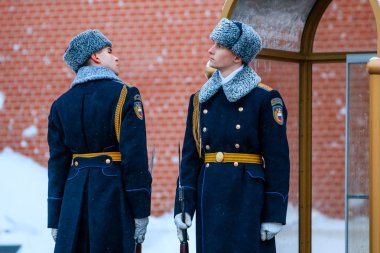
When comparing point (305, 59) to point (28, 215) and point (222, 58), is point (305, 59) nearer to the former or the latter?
point (222, 58)

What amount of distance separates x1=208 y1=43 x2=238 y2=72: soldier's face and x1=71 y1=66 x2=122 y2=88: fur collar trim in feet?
1.97

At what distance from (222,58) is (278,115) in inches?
17.4

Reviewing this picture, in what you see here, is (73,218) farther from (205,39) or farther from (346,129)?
(205,39)

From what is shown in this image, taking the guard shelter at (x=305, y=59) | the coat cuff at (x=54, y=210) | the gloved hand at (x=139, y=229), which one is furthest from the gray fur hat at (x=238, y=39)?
the coat cuff at (x=54, y=210)

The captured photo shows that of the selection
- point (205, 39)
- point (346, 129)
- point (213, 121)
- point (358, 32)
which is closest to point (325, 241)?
point (346, 129)

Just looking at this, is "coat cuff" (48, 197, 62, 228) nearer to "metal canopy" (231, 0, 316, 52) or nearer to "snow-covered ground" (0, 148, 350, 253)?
"metal canopy" (231, 0, 316, 52)

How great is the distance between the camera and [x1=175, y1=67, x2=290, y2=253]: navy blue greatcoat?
600cm

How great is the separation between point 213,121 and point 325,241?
6.44ft

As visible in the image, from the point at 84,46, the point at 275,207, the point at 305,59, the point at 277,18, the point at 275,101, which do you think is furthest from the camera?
the point at 305,59

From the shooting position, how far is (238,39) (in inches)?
242

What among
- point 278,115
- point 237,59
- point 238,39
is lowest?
point 278,115

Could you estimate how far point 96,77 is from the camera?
633cm

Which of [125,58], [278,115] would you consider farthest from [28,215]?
[278,115]

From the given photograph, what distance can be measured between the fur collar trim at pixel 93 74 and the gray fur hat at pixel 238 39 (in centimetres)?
64
